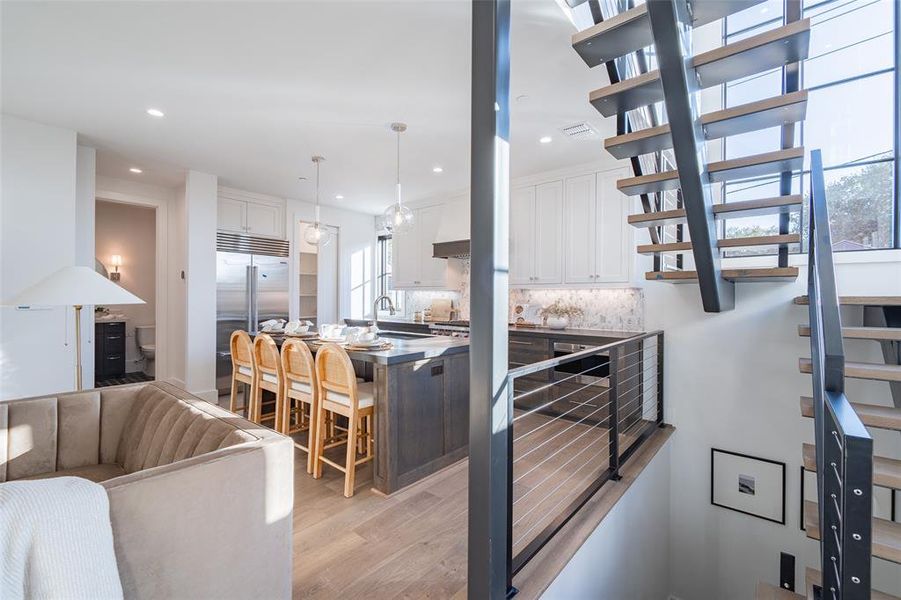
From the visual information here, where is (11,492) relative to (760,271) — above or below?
below

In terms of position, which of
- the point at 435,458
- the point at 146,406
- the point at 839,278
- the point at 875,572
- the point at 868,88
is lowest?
the point at 875,572

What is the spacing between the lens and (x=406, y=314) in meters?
6.80

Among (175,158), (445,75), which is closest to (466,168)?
(445,75)

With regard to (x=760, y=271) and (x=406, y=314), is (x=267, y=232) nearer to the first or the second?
(x=406, y=314)

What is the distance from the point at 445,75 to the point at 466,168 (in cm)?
194

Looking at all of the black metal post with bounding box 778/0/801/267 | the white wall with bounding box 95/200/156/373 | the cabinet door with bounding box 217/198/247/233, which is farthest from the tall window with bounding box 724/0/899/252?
the white wall with bounding box 95/200/156/373

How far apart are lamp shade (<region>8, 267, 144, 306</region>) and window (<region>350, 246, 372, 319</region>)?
4.69m

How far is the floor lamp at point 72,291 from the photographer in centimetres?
189

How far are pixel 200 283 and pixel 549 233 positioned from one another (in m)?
4.28

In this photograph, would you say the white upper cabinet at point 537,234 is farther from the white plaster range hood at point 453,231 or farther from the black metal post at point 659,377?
the black metal post at point 659,377

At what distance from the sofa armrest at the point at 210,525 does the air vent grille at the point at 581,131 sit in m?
3.21

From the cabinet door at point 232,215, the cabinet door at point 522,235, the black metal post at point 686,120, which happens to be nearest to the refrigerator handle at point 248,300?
the cabinet door at point 232,215

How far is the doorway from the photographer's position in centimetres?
621

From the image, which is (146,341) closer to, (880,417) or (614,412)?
(614,412)
